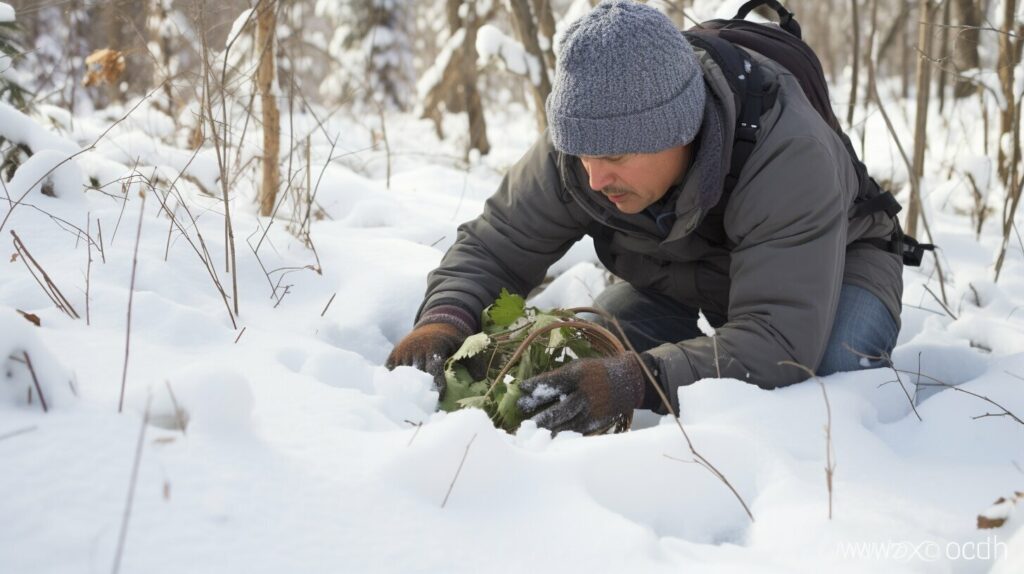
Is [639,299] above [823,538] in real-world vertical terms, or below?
below

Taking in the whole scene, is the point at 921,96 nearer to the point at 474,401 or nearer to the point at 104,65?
the point at 474,401

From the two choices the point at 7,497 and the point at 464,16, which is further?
the point at 464,16

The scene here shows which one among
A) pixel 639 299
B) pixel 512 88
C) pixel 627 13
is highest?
pixel 627 13

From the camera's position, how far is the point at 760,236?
214 centimetres

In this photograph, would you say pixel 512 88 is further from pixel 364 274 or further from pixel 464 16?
pixel 364 274

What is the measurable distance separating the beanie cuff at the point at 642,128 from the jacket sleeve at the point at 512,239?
1.35 ft

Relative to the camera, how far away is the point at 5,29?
10.2ft

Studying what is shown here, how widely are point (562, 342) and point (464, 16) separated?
7064 mm

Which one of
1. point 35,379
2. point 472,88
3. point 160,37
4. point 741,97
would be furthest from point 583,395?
point 472,88

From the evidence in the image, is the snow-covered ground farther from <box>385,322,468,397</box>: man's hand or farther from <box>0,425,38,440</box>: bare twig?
<box>385,322,468,397</box>: man's hand

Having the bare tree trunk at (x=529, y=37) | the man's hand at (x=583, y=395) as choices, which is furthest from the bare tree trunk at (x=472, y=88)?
the man's hand at (x=583, y=395)

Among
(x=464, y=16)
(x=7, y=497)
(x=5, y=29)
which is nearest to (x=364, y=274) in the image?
(x=5, y=29)

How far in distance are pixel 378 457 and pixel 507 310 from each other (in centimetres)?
92

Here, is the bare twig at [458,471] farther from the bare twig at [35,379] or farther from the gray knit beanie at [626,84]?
the gray knit beanie at [626,84]
